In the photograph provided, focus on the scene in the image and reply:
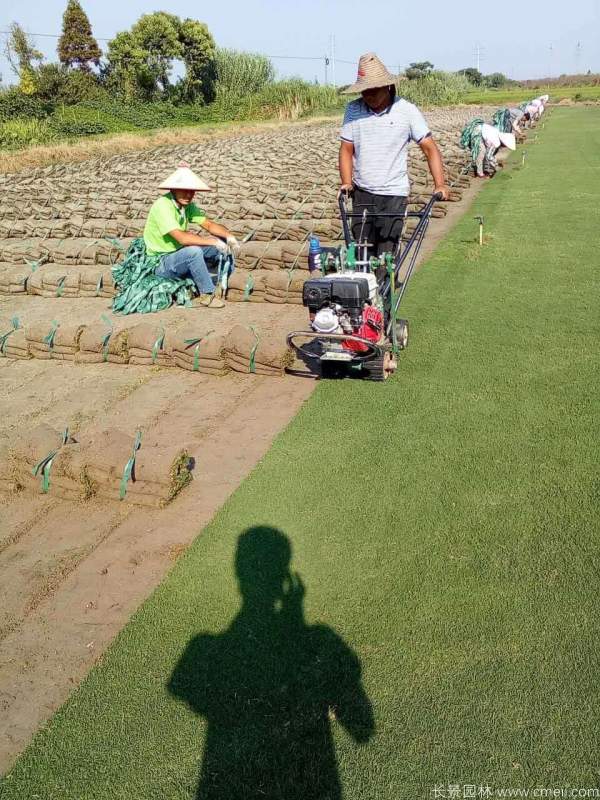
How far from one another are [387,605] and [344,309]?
7.68ft

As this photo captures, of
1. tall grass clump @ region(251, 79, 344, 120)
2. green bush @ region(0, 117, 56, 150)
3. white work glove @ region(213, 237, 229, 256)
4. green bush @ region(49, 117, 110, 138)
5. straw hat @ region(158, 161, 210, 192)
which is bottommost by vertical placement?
white work glove @ region(213, 237, 229, 256)

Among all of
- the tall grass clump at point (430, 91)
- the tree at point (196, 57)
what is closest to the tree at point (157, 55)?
the tree at point (196, 57)

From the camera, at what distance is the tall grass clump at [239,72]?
5153 centimetres

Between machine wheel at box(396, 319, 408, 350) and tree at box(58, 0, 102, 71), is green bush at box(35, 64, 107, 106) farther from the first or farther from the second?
machine wheel at box(396, 319, 408, 350)

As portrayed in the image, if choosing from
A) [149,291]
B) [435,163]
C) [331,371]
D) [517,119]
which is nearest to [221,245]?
[149,291]

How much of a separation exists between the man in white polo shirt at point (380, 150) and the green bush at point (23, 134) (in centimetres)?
2853

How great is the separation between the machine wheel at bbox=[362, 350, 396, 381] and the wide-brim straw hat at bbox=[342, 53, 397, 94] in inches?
78.5

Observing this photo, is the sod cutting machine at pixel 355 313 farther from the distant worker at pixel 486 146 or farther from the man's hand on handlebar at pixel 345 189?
the distant worker at pixel 486 146

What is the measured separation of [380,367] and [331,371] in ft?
1.67

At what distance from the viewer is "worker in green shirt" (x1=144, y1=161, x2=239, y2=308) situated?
23.1 feet

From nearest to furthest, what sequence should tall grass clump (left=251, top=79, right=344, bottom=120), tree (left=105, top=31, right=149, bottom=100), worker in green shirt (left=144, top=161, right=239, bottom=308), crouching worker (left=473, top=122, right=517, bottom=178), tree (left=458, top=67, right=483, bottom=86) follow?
worker in green shirt (left=144, top=161, right=239, bottom=308) < crouching worker (left=473, top=122, right=517, bottom=178) < tall grass clump (left=251, top=79, right=344, bottom=120) < tree (left=105, top=31, right=149, bottom=100) < tree (left=458, top=67, right=483, bottom=86)

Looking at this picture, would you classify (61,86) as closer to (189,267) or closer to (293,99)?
(293,99)

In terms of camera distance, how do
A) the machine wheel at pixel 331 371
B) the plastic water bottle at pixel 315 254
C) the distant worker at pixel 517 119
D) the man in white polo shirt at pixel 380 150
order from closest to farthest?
the plastic water bottle at pixel 315 254 → the man in white polo shirt at pixel 380 150 → the machine wheel at pixel 331 371 → the distant worker at pixel 517 119

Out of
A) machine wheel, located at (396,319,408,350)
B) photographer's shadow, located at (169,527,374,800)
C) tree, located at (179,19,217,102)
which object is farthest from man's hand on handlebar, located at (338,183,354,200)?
tree, located at (179,19,217,102)
